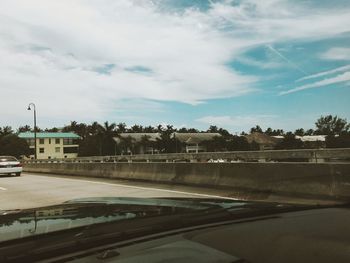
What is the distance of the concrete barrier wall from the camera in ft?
38.0

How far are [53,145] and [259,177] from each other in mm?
131510

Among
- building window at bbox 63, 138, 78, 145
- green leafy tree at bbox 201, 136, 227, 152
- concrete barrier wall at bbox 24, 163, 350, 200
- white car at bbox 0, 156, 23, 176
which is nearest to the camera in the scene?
concrete barrier wall at bbox 24, 163, 350, 200

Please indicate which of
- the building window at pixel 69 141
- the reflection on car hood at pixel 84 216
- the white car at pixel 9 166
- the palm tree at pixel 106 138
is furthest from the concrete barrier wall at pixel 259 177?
the building window at pixel 69 141

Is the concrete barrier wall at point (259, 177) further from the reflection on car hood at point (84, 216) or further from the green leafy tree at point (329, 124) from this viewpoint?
the green leafy tree at point (329, 124)

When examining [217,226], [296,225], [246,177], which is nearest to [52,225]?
[217,226]

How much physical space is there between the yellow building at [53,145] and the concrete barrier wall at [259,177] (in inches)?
4686

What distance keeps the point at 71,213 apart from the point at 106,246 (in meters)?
0.84

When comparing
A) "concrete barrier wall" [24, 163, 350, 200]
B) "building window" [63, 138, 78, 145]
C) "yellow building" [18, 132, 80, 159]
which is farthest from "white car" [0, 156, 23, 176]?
"building window" [63, 138, 78, 145]

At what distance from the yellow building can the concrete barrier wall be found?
119 m

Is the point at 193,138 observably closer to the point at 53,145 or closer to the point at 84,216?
the point at 53,145

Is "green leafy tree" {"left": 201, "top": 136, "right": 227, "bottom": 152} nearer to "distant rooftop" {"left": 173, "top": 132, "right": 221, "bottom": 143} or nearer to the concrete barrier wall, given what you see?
"distant rooftop" {"left": 173, "top": 132, "right": 221, "bottom": 143}

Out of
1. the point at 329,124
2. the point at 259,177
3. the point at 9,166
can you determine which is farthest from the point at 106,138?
the point at 259,177

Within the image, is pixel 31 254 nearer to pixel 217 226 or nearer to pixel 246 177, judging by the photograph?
pixel 217 226

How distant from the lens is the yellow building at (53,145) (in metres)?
139
